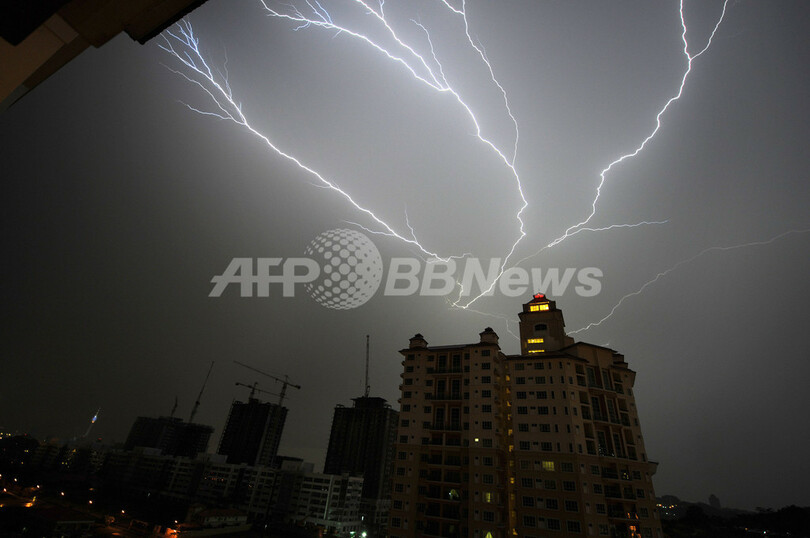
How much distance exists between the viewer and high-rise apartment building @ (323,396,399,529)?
→ 261ft

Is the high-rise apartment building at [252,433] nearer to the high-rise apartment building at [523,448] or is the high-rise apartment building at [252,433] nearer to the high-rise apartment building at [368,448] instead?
the high-rise apartment building at [368,448]

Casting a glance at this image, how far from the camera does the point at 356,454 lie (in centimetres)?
8450

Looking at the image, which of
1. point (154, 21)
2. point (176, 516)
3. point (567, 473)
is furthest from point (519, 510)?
point (176, 516)

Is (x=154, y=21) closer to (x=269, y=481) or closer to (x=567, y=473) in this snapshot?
(x=567, y=473)

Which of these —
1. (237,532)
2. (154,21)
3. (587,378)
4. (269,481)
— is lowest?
(237,532)

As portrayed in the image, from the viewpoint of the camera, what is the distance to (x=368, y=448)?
84625 mm

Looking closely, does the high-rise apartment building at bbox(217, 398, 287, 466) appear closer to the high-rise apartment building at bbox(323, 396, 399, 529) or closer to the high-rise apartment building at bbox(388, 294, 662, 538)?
the high-rise apartment building at bbox(323, 396, 399, 529)

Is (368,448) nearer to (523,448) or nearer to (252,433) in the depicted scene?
(252,433)

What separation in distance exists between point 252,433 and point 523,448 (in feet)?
299

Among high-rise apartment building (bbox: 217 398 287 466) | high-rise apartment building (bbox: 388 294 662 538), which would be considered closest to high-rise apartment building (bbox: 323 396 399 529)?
high-rise apartment building (bbox: 217 398 287 466)

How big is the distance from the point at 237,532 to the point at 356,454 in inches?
1449

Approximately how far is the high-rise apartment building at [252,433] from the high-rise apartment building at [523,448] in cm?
7928

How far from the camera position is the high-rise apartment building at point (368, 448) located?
79.7m

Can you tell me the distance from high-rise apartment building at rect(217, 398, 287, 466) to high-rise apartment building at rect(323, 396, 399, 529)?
21348mm
